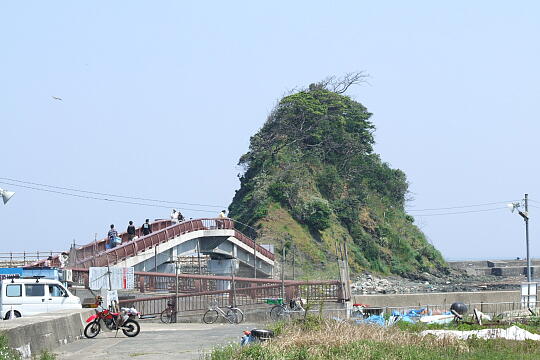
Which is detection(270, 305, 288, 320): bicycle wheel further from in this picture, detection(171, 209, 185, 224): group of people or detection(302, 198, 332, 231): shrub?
detection(302, 198, 332, 231): shrub

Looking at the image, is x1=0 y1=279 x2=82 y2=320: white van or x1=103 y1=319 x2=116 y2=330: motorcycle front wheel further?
x1=0 y1=279 x2=82 y2=320: white van

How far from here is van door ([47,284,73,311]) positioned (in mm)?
30375

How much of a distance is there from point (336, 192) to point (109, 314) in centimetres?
6617

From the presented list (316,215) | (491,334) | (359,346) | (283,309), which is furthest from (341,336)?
(316,215)

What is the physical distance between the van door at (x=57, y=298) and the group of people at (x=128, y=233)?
20.5 meters

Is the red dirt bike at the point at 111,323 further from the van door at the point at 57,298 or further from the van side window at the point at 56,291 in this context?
the van side window at the point at 56,291

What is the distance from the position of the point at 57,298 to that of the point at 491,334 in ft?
55.5

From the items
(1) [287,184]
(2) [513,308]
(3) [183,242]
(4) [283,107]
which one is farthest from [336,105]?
(2) [513,308]

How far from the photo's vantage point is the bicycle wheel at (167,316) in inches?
1315

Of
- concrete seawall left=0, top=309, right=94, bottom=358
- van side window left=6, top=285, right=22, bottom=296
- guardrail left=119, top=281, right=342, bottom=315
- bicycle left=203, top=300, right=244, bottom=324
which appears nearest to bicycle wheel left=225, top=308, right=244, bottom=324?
bicycle left=203, top=300, right=244, bottom=324

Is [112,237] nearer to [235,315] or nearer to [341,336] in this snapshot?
[235,315]

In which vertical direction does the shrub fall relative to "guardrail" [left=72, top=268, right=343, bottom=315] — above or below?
above

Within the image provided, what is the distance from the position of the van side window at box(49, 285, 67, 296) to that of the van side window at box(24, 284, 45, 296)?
0.29 meters

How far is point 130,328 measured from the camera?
22.5m
